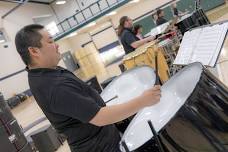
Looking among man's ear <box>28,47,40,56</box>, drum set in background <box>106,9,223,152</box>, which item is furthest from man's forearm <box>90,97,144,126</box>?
man's ear <box>28,47,40,56</box>

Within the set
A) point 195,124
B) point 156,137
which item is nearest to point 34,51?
point 156,137

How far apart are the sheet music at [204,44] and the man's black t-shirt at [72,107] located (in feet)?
2.14

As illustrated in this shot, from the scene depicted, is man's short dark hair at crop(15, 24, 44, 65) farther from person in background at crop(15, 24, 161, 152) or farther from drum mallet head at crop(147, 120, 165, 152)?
drum mallet head at crop(147, 120, 165, 152)

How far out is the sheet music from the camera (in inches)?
62.9

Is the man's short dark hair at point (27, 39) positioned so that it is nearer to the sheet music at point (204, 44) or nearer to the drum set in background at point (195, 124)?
the drum set in background at point (195, 124)

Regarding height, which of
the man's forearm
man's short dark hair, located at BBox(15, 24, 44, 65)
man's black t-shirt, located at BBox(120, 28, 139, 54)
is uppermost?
man's short dark hair, located at BBox(15, 24, 44, 65)

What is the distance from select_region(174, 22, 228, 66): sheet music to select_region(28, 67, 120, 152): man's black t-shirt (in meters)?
0.65

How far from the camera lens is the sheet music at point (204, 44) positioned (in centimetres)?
160

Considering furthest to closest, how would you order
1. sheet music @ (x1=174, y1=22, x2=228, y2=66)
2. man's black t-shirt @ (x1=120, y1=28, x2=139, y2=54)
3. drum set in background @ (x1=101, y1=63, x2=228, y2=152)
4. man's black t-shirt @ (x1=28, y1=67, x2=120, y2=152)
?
man's black t-shirt @ (x1=120, y1=28, x2=139, y2=54), sheet music @ (x1=174, y1=22, x2=228, y2=66), man's black t-shirt @ (x1=28, y1=67, x2=120, y2=152), drum set in background @ (x1=101, y1=63, x2=228, y2=152)

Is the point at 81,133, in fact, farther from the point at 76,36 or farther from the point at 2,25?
the point at 76,36

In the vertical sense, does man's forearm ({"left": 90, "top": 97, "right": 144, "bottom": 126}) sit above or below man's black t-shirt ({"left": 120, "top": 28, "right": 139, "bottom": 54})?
below

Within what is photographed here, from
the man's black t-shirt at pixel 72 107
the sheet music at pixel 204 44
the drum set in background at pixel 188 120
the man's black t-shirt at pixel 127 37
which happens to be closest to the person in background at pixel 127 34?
the man's black t-shirt at pixel 127 37

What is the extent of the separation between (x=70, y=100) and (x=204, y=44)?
87 cm

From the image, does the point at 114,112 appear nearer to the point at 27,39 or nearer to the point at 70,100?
the point at 70,100
